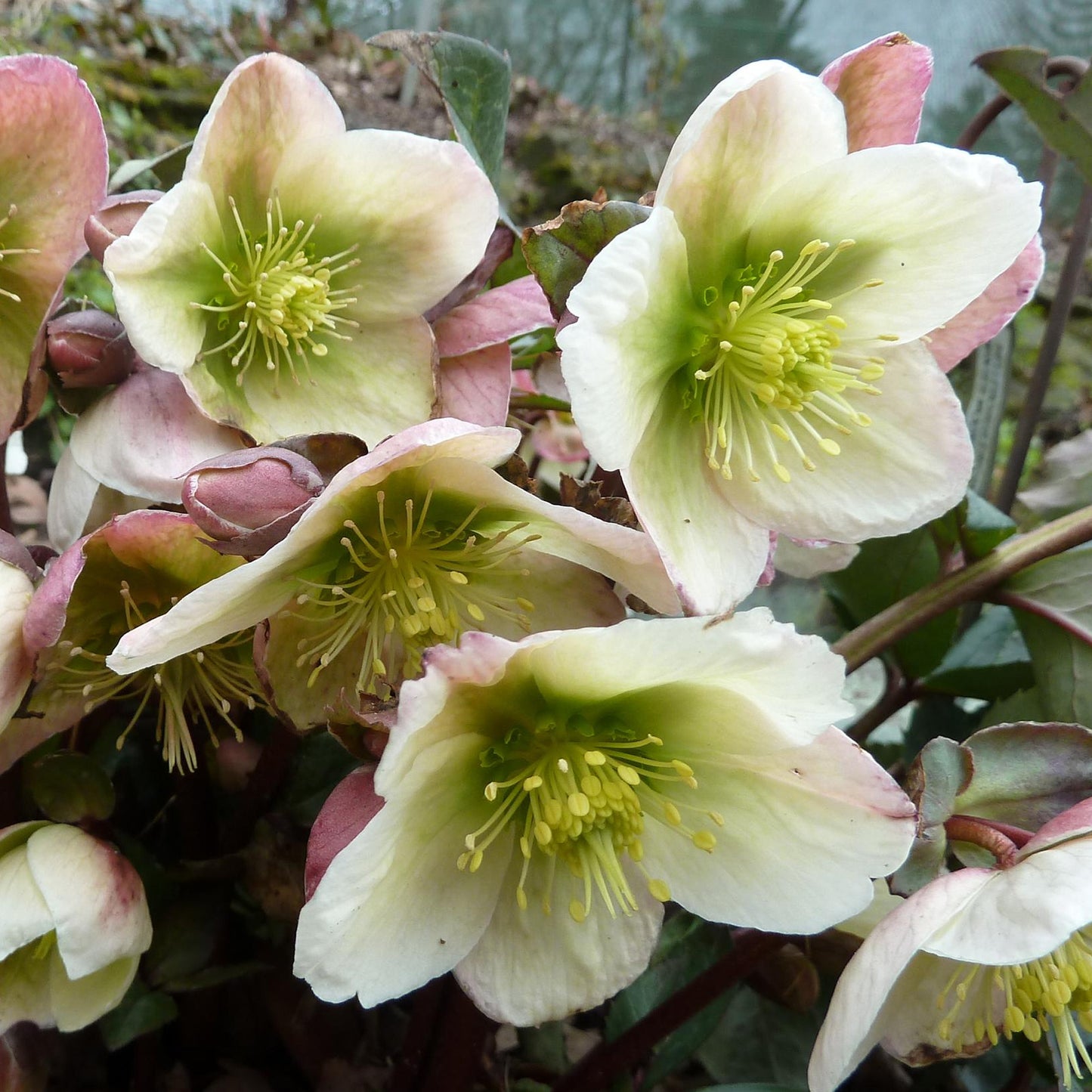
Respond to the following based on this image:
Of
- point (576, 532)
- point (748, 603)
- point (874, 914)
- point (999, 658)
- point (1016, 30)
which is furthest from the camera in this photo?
point (1016, 30)

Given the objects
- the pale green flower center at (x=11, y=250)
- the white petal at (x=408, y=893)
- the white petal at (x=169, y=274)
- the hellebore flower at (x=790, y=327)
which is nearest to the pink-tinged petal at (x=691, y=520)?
the hellebore flower at (x=790, y=327)

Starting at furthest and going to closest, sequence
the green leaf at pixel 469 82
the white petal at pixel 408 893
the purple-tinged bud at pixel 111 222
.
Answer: the green leaf at pixel 469 82, the purple-tinged bud at pixel 111 222, the white petal at pixel 408 893

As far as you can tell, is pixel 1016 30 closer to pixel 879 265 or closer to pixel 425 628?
pixel 879 265

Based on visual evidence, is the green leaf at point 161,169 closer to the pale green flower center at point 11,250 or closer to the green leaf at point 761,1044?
the pale green flower center at point 11,250

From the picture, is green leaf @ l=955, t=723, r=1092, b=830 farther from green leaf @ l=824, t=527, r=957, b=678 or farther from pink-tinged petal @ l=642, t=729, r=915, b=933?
green leaf @ l=824, t=527, r=957, b=678

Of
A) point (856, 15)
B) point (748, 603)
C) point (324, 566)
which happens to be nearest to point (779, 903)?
point (324, 566)

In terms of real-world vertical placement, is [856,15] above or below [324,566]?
below

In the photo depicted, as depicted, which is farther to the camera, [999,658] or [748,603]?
[748,603]

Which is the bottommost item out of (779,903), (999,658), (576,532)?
(999,658)
